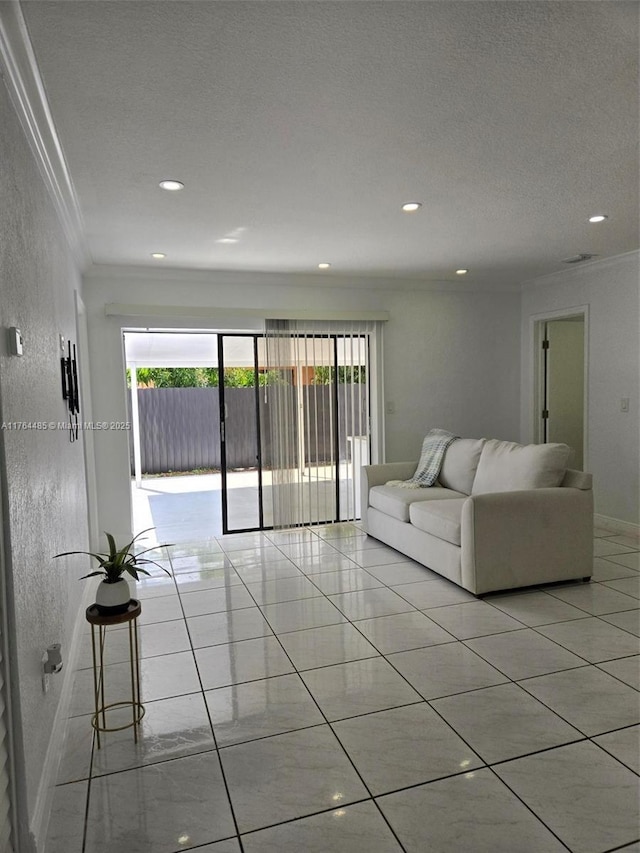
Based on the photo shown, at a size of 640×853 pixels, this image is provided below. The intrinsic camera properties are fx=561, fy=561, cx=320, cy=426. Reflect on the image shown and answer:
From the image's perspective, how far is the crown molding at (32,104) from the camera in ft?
5.42

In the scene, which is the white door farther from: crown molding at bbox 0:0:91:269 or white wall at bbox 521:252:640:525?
crown molding at bbox 0:0:91:269

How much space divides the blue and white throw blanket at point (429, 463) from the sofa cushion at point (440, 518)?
596 mm

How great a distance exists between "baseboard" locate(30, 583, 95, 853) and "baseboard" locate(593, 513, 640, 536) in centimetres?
421

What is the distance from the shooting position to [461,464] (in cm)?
480

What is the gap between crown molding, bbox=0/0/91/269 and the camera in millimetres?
1651

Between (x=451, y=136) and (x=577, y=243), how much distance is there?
7.92 ft

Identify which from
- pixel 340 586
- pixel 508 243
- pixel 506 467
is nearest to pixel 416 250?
pixel 508 243

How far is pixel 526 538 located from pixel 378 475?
178 centimetres

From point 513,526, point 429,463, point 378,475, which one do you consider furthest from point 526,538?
point 378,475

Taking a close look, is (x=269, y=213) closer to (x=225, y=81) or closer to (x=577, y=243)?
(x=225, y=81)

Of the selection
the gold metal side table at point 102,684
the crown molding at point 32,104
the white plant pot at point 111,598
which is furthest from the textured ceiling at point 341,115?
the gold metal side table at point 102,684

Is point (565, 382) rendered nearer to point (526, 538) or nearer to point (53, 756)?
point (526, 538)

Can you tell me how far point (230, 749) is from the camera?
2.14 meters

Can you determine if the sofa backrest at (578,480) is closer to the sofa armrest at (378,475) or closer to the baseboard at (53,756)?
the sofa armrest at (378,475)
